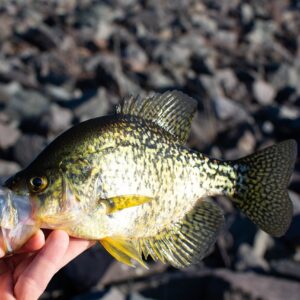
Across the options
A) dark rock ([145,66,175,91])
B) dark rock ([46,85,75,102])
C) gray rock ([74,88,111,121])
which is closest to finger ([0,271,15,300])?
gray rock ([74,88,111,121])

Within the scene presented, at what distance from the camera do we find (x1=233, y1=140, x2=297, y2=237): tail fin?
138 inches

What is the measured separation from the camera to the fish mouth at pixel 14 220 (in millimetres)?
2736

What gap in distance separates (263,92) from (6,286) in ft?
30.4

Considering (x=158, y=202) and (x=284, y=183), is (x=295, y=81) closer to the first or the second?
(x=284, y=183)

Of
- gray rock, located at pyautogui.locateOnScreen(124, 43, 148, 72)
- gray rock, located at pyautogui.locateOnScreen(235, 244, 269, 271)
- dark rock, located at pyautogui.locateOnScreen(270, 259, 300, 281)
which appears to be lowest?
gray rock, located at pyautogui.locateOnScreen(235, 244, 269, 271)

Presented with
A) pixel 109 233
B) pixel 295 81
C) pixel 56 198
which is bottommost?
pixel 295 81

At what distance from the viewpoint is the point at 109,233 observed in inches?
114

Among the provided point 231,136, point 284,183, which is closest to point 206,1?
point 231,136

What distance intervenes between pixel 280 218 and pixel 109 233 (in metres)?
1.22

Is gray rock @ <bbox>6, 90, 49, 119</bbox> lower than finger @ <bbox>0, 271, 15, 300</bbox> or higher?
lower

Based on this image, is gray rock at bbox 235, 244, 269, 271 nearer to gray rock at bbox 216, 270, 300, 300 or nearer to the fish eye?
gray rock at bbox 216, 270, 300, 300

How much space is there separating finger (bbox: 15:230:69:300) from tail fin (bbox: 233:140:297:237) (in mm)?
1245

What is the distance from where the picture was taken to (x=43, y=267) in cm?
288

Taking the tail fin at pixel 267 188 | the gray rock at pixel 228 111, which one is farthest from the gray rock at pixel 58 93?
the tail fin at pixel 267 188
